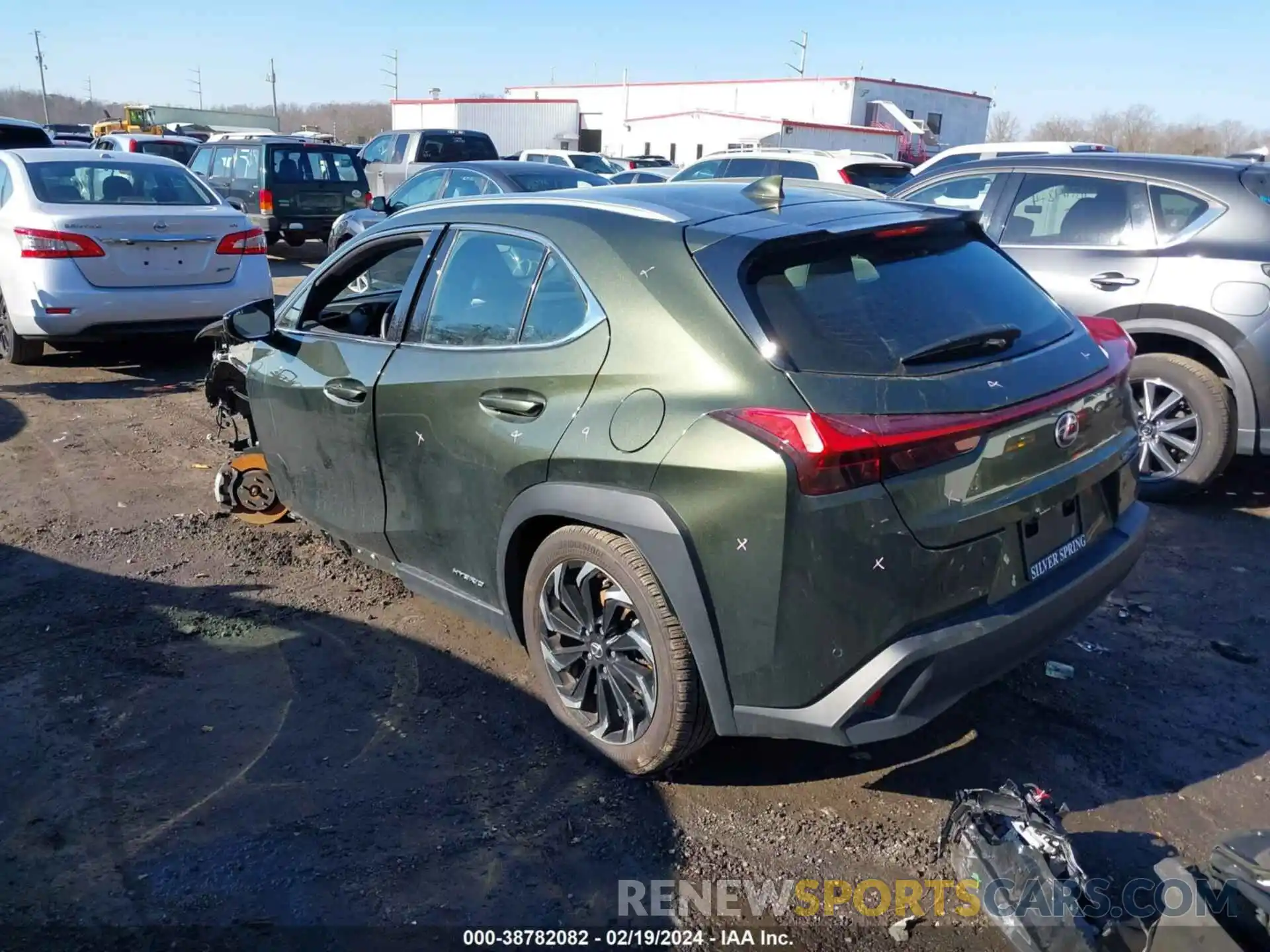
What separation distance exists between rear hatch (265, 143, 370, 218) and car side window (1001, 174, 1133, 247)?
11.9 meters

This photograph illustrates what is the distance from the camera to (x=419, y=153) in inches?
728

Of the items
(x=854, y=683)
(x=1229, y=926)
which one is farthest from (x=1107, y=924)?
(x=854, y=683)

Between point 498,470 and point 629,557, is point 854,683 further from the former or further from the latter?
point 498,470

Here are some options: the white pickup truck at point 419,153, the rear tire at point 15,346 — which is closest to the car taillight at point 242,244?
the rear tire at point 15,346

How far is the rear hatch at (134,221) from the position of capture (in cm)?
756

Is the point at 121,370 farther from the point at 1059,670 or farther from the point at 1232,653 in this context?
the point at 1232,653

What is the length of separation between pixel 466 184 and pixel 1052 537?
915cm

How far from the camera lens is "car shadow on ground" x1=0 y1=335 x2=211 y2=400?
26.1ft

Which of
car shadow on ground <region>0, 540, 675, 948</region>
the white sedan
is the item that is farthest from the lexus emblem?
the white sedan

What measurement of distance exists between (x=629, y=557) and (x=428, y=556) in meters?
1.17

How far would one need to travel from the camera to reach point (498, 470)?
3328 millimetres

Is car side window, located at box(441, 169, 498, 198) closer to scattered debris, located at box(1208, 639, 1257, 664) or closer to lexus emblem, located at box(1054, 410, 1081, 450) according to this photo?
scattered debris, located at box(1208, 639, 1257, 664)

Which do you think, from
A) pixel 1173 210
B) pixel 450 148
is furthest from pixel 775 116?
pixel 1173 210

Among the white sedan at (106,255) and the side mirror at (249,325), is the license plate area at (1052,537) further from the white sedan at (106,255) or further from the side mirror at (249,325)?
the white sedan at (106,255)
